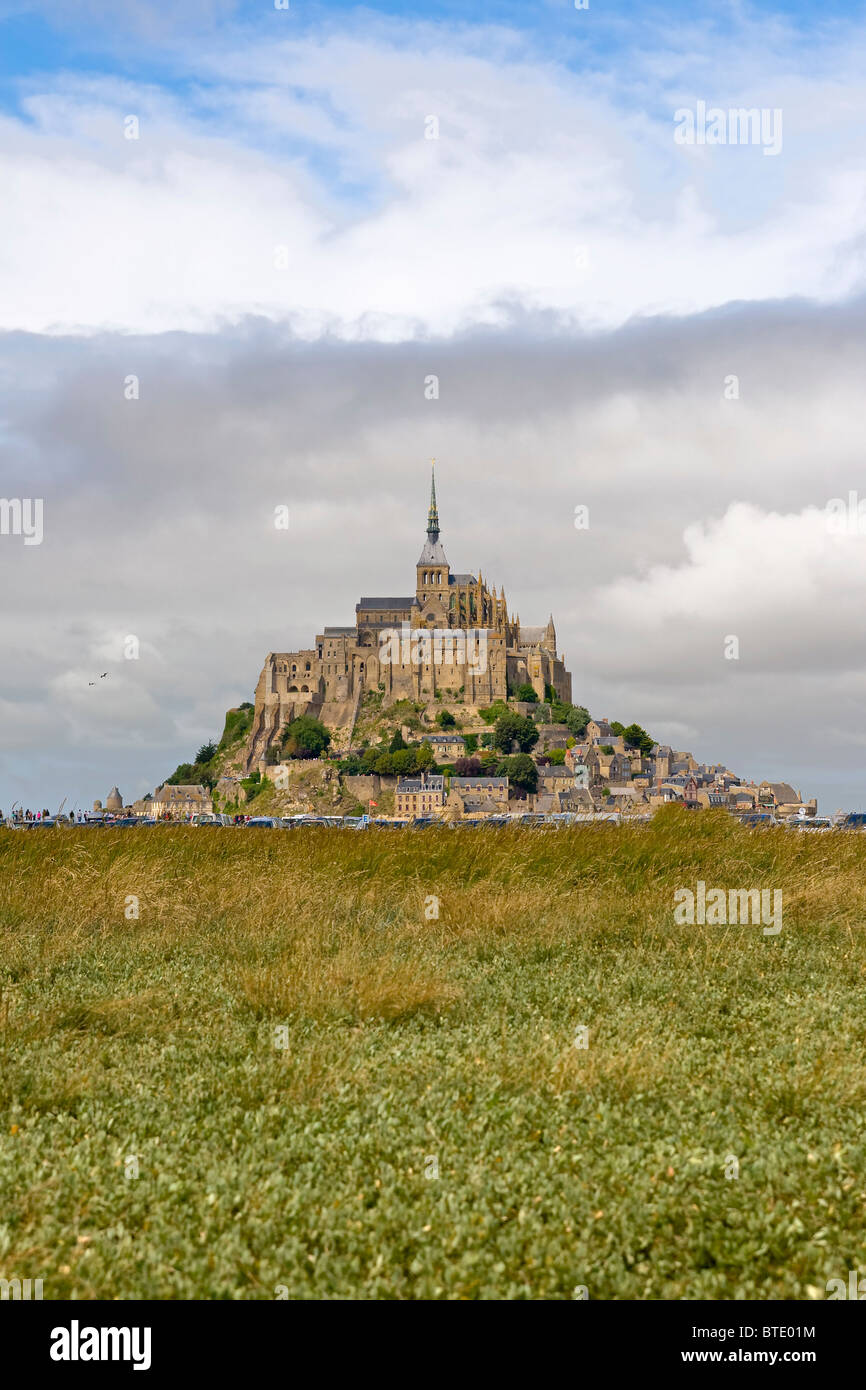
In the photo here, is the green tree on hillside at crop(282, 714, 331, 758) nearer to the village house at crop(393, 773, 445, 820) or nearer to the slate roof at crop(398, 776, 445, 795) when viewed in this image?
the village house at crop(393, 773, 445, 820)

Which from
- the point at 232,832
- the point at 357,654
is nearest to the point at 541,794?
the point at 357,654

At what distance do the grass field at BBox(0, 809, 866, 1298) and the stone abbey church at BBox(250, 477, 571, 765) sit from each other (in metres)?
124

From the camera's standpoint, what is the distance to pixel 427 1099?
18.7 feet

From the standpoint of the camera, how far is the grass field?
14.0ft

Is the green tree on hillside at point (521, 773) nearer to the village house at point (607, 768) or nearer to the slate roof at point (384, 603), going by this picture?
the village house at point (607, 768)

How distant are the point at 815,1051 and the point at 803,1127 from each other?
113 cm

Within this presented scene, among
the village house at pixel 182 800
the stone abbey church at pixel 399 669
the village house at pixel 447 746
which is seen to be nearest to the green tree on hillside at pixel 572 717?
the stone abbey church at pixel 399 669

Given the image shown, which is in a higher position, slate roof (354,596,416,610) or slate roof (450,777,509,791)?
slate roof (354,596,416,610)

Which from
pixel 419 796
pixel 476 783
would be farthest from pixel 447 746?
pixel 476 783

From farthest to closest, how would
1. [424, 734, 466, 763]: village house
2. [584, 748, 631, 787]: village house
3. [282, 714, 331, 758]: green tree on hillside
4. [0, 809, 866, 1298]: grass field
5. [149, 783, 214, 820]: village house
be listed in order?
[282, 714, 331, 758]: green tree on hillside → [149, 783, 214, 820]: village house → [424, 734, 466, 763]: village house → [584, 748, 631, 787]: village house → [0, 809, 866, 1298]: grass field

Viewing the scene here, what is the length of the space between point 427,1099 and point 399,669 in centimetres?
13224

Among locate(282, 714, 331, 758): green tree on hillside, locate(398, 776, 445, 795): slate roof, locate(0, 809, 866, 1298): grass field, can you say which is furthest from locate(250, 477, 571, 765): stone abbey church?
locate(0, 809, 866, 1298): grass field

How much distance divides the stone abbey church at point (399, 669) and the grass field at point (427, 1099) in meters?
124

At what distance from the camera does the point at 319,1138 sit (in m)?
5.18
